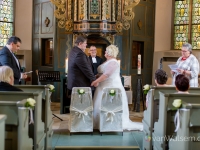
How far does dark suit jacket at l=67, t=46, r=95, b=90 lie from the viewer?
211 inches

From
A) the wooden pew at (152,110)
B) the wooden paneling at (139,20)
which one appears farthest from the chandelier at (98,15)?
the wooden pew at (152,110)

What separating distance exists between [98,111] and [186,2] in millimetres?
6092

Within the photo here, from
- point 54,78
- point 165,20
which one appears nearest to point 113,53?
point 54,78

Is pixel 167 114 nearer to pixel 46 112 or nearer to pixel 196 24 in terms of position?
pixel 46 112

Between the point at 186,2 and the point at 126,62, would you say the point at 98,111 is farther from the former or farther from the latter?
the point at 186,2

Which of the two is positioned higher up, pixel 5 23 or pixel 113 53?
pixel 5 23

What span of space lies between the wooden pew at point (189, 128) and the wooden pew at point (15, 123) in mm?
1441

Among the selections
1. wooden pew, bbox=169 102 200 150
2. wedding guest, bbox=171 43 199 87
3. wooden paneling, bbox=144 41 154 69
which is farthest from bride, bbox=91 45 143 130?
wooden paneling, bbox=144 41 154 69

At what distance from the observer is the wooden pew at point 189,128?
9.61 ft

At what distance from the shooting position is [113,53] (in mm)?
5582

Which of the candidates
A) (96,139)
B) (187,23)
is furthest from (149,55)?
(96,139)

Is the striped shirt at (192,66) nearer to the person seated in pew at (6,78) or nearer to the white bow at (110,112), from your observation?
the white bow at (110,112)

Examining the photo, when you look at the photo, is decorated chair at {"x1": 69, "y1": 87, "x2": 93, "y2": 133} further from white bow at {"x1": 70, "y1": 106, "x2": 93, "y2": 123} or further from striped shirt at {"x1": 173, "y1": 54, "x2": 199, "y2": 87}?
striped shirt at {"x1": 173, "y1": 54, "x2": 199, "y2": 87}

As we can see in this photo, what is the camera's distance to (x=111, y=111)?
5.34m
